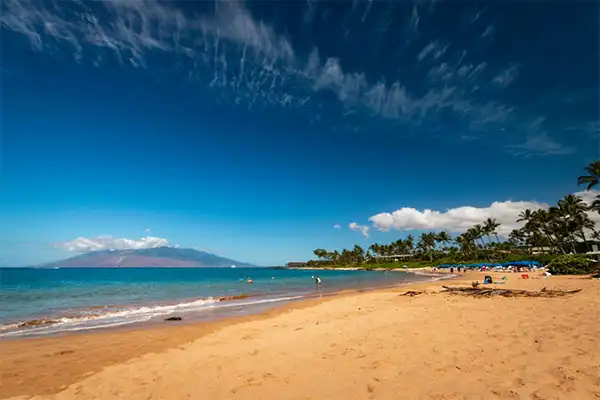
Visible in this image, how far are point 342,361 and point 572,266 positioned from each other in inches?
1861

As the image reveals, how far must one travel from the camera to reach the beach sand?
5828 millimetres

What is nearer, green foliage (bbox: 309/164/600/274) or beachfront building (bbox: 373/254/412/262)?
green foliage (bbox: 309/164/600/274)

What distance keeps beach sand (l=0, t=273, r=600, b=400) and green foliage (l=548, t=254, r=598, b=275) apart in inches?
1383

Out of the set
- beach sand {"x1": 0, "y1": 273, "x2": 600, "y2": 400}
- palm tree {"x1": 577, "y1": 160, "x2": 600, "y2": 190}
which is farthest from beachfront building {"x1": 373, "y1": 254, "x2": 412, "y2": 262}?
beach sand {"x1": 0, "y1": 273, "x2": 600, "y2": 400}

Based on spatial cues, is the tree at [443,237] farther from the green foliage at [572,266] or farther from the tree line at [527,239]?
the green foliage at [572,266]

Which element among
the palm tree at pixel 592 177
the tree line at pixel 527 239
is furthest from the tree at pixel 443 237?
the palm tree at pixel 592 177

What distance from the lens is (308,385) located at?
6324mm

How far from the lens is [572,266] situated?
4044 centimetres

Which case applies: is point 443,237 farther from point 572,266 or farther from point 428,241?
point 572,266

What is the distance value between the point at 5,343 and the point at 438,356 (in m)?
15.3

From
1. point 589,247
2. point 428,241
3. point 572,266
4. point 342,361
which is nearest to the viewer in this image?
point 342,361

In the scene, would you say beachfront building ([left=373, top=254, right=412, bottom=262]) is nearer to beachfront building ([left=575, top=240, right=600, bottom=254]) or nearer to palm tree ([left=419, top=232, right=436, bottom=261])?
palm tree ([left=419, top=232, right=436, bottom=261])

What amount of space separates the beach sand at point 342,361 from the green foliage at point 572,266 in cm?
3513

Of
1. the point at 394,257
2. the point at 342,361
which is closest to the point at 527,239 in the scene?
the point at 394,257
